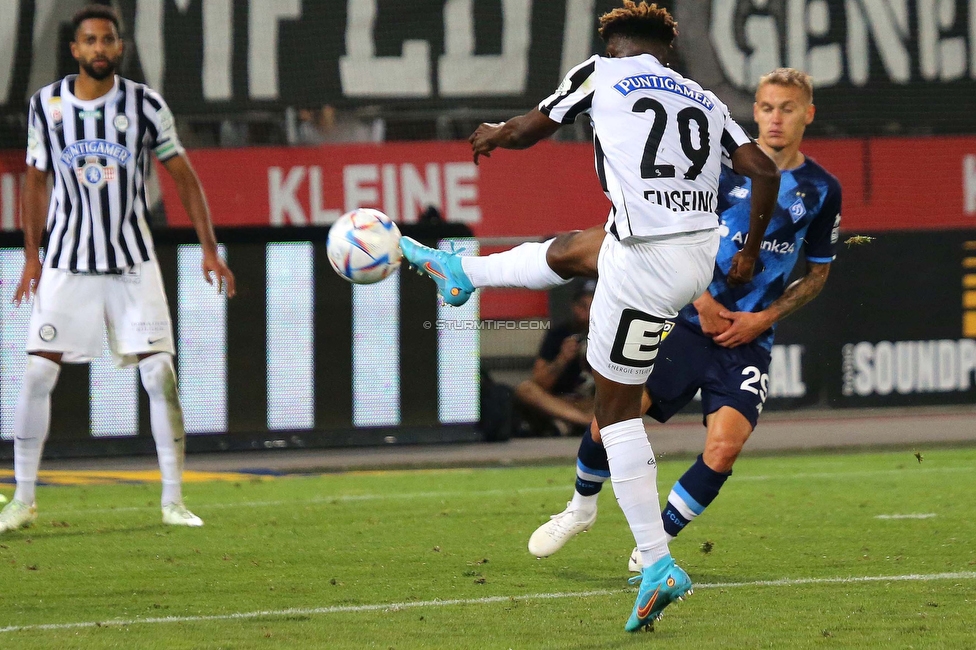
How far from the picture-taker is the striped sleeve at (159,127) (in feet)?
21.6

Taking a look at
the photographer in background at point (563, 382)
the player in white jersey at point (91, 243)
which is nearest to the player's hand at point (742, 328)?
the player in white jersey at point (91, 243)

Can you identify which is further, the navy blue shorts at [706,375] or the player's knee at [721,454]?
the navy blue shorts at [706,375]

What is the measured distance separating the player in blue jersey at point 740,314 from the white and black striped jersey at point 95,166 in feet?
7.90

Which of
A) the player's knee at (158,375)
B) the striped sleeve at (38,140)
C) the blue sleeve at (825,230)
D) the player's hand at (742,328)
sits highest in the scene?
the striped sleeve at (38,140)

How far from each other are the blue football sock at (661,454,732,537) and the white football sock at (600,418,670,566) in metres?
0.77

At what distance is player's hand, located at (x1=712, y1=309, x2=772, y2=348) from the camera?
535 cm

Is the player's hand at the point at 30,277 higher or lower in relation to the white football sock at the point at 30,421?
higher

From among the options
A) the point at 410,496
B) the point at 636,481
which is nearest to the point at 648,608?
the point at 636,481

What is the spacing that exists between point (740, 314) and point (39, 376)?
313cm

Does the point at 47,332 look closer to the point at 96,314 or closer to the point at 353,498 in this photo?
the point at 96,314

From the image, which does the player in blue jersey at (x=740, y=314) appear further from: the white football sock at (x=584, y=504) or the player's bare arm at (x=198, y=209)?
the player's bare arm at (x=198, y=209)

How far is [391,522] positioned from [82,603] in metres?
2.25

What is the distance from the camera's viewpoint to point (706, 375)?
17.6 feet

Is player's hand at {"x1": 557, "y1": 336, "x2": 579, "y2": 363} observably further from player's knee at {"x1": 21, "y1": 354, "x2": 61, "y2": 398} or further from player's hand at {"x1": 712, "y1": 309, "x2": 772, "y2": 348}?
player's hand at {"x1": 712, "y1": 309, "x2": 772, "y2": 348}
